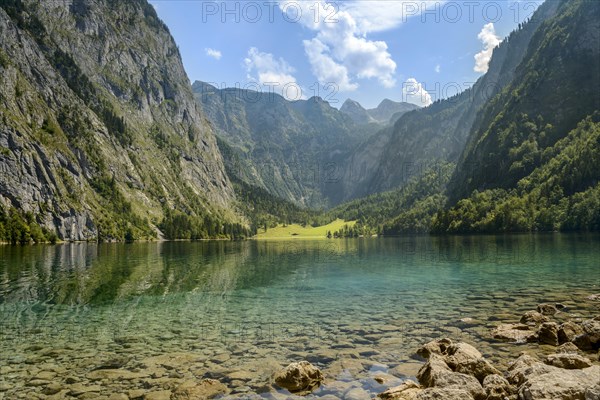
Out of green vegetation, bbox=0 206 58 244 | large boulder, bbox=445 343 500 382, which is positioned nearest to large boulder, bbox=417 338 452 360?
large boulder, bbox=445 343 500 382

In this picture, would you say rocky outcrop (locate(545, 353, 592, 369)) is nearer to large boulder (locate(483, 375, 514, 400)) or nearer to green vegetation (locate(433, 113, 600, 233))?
large boulder (locate(483, 375, 514, 400))

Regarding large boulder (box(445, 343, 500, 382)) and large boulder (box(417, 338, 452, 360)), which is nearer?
large boulder (box(445, 343, 500, 382))

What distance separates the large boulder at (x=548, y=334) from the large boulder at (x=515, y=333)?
13.4 inches

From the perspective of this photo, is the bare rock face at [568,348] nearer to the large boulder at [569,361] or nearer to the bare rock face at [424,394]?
the large boulder at [569,361]

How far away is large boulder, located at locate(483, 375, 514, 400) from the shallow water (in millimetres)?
3932

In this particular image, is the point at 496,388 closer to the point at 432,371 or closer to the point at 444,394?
the point at 444,394

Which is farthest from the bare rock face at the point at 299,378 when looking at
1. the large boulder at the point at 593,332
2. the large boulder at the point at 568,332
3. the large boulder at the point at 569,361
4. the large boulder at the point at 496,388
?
the large boulder at the point at 593,332

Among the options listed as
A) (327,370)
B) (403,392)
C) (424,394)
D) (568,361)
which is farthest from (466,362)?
(327,370)

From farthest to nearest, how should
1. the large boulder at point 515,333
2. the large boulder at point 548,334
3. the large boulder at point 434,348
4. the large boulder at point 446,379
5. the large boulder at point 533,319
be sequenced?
the large boulder at point 533,319 < the large boulder at point 515,333 < the large boulder at point 548,334 < the large boulder at point 434,348 < the large boulder at point 446,379

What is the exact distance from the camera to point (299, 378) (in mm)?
17281

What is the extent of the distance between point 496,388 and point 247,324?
18654 mm

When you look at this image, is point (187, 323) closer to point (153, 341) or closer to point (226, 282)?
point (153, 341)

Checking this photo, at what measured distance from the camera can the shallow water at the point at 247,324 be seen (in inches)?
744

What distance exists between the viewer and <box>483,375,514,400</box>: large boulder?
14.3 metres
